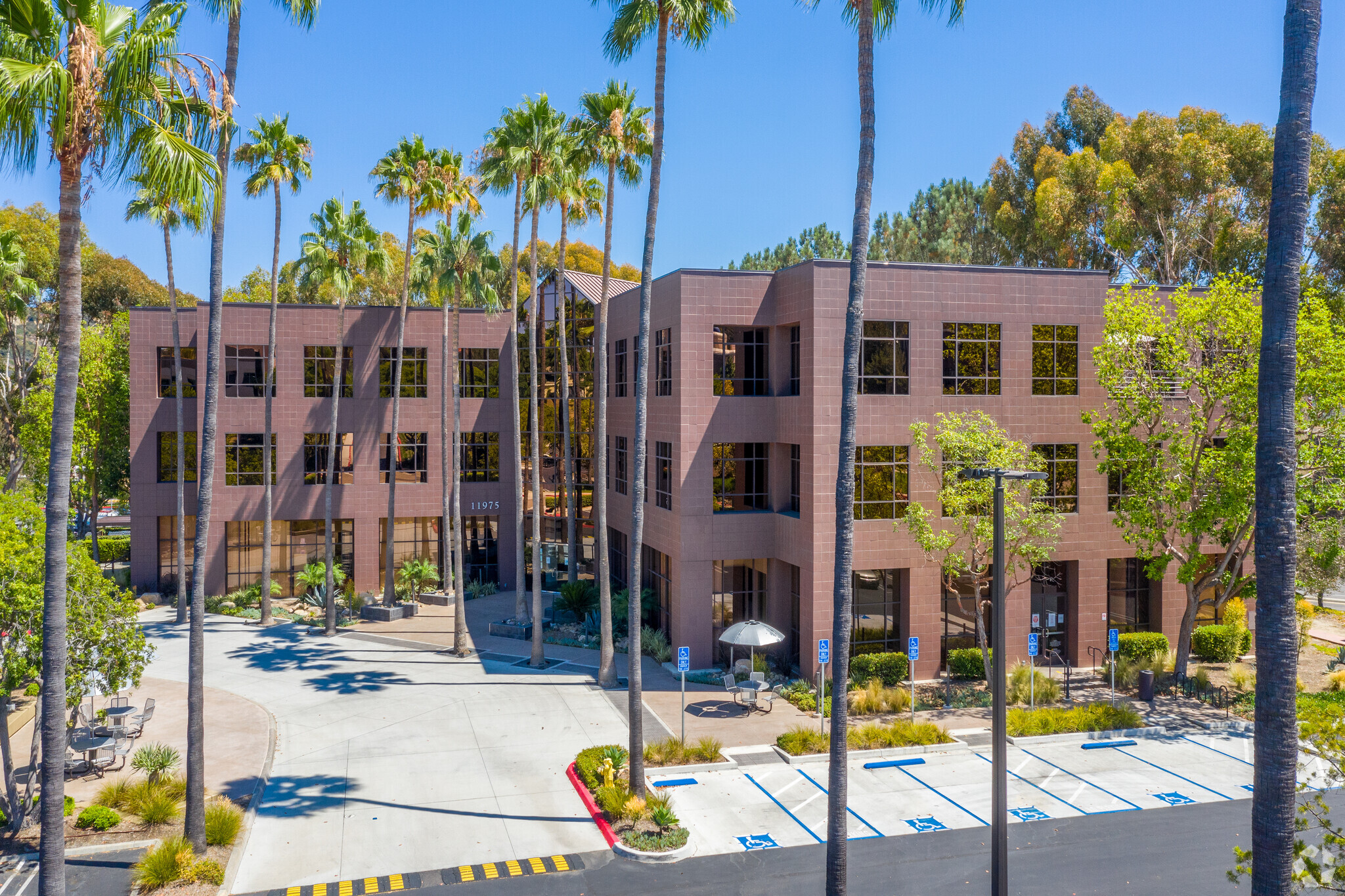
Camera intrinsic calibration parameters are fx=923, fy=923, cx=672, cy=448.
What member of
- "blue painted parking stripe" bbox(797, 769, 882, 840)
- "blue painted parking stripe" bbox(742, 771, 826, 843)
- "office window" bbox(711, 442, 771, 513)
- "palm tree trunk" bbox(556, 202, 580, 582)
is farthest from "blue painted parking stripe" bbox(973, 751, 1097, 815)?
"palm tree trunk" bbox(556, 202, 580, 582)

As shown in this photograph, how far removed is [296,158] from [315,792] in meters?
22.0

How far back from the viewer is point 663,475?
101 ft

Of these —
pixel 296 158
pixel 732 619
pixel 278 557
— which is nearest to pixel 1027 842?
pixel 732 619

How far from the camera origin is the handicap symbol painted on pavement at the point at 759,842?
643 inches

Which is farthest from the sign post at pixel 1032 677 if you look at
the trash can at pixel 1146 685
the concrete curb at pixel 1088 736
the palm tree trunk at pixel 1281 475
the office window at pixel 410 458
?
the office window at pixel 410 458

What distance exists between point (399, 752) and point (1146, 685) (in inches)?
790

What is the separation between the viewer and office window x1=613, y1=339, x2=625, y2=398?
1419 inches

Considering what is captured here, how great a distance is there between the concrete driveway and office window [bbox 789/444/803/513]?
8.21 meters

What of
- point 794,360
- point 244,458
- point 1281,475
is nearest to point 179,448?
point 244,458

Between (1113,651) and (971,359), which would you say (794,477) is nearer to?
(971,359)

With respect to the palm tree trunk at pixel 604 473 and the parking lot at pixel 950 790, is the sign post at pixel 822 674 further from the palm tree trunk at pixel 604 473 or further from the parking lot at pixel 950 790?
the palm tree trunk at pixel 604 473

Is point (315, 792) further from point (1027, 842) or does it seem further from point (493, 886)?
point (1027, 842)

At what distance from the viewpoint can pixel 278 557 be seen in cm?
3956

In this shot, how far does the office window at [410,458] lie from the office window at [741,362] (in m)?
16.7
